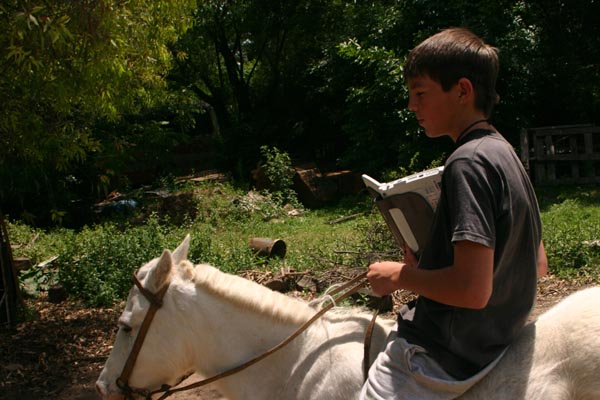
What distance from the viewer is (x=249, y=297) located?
91.6 inches

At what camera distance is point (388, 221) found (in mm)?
2287

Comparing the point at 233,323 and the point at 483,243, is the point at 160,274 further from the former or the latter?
the point at 483,243

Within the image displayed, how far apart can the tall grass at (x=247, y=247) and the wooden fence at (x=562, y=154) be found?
943 millimetres

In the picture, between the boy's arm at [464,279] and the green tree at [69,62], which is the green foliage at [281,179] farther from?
the boy's arm at [464,279]

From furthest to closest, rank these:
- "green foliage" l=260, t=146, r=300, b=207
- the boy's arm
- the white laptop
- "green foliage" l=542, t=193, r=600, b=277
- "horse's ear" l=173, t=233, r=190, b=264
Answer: "green foliage" l=260, t=146, r=300, b=207
"green foliage" l=542, t=193, r=600, b=277
"horse's ear" l=173, t=233, r=190, b=264
the white laptop
the boy's arm

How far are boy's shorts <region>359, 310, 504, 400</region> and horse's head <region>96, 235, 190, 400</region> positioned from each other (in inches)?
33.3

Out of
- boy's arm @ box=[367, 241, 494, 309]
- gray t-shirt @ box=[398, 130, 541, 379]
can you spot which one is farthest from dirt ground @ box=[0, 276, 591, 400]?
boy's arm @ box=[367, 241, 494, 309]

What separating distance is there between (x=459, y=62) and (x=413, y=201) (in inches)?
23.4

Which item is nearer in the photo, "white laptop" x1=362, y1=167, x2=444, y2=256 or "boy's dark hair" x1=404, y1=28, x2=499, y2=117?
"boy's dark hair" x1=404, y1=28, x2=499, y2=117

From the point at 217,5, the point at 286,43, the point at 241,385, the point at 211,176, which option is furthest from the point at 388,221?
the point at 286,43

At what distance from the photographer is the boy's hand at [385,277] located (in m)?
1.92

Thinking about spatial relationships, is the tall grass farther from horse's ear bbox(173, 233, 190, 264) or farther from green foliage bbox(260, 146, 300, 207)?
horse's ear bbox(173, 233, 190, 264)

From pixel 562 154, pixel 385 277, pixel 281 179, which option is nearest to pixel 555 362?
pixel 385 277

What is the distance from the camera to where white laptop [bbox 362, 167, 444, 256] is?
215 centimetres
